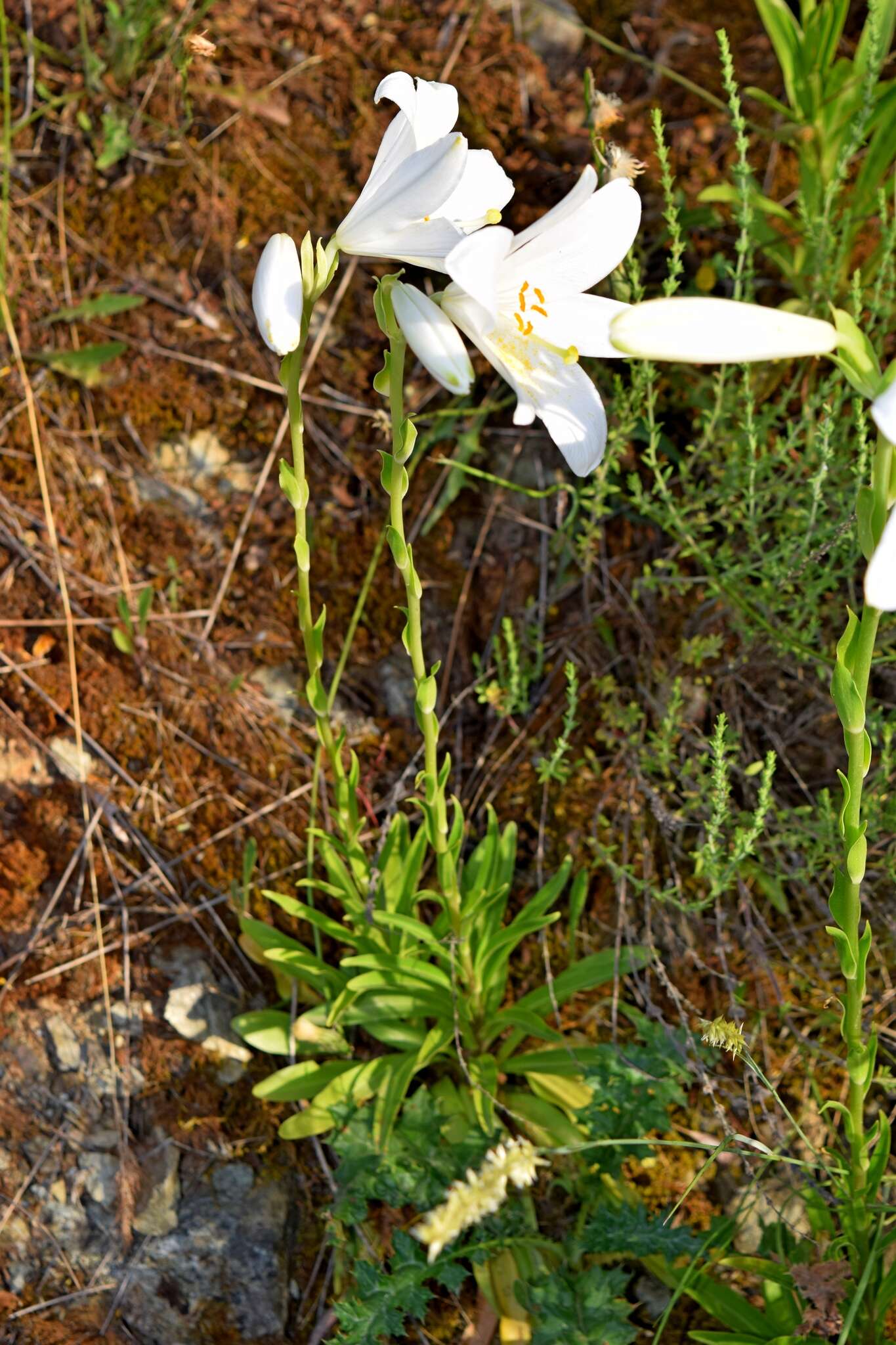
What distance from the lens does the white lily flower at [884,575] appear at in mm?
1088

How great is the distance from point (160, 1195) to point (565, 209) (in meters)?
1.94

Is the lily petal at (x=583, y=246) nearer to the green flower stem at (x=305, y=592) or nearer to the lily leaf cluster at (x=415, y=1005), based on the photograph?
the green flower stem at (x=305, y=592)

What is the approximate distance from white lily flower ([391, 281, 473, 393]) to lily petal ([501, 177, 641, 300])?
183 millimetres

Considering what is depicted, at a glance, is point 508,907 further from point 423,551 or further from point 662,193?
point 662,193

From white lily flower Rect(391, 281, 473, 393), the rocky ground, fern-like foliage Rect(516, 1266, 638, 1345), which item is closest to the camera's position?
white lily flower Rect(391, 281, 473, 393)

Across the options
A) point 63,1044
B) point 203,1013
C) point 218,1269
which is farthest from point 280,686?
point 218,1269

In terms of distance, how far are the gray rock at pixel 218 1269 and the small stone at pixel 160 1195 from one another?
2 cm

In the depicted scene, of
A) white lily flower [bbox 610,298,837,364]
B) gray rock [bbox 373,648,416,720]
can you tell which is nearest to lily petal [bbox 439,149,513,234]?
white lily flower [bbox 610,298,837,364]

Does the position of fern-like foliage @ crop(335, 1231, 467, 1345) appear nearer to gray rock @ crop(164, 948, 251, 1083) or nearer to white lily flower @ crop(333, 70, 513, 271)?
gray rock @ crop(164, 948, 251, 1083)

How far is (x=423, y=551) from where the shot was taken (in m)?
2.78

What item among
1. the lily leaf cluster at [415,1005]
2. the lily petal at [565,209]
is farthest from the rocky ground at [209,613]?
the lily petal at [565,209]

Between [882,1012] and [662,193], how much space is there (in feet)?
6.69

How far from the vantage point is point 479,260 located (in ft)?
4.39

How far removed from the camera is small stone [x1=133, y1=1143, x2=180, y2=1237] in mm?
2176
